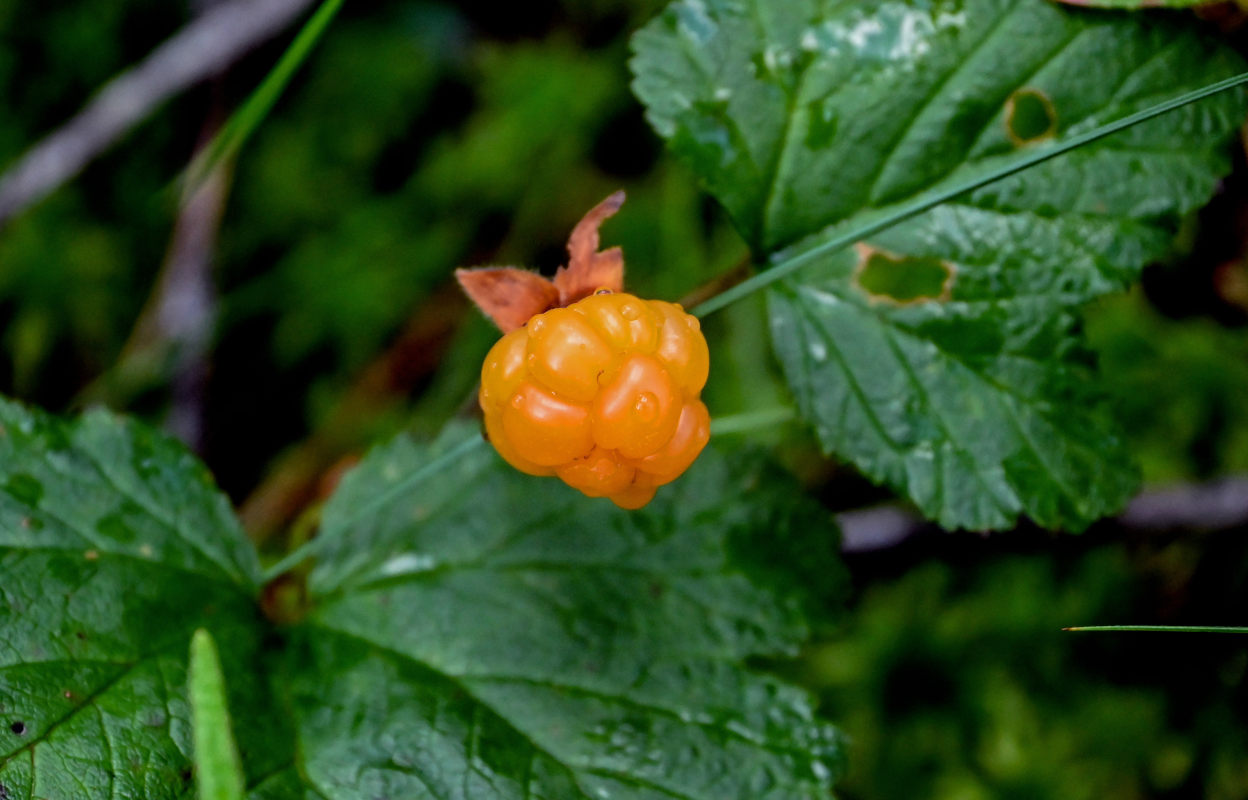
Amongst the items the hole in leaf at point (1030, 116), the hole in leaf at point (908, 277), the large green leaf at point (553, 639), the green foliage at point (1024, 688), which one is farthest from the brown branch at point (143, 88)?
the green foliage at point (1024, 688)

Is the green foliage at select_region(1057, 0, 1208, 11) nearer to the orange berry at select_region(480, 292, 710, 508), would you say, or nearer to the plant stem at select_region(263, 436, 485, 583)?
the orange berry at select_region(480, 292, 710, 508)

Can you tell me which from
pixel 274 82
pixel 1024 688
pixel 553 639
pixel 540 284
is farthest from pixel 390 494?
pixel 1024 688

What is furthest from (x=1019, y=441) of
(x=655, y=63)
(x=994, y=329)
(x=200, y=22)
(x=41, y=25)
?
(x=41, y=25)

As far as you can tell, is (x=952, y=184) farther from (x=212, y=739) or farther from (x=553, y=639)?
(x=212, y=739)

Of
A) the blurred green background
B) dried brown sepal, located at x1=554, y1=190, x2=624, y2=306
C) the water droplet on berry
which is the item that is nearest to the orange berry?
the water droplet on berry

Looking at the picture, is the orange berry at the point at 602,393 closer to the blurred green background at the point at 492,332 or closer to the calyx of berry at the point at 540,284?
the calyx of berry at the point at 540,284

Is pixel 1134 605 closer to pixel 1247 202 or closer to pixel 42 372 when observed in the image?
pixel 1247 202
